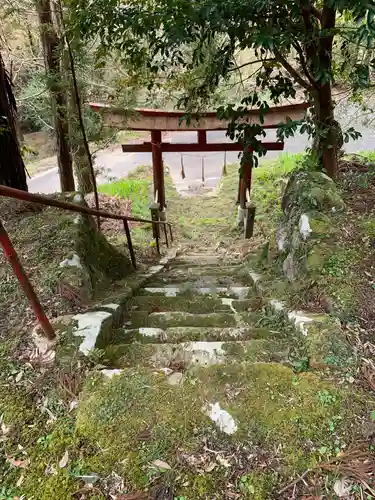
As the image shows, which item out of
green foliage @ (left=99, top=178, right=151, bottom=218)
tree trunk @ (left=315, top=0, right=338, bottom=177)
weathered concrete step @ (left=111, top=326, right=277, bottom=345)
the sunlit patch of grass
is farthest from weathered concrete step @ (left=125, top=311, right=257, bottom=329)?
the sunlit patch of grass

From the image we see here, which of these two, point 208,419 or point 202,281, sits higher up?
point 208,419

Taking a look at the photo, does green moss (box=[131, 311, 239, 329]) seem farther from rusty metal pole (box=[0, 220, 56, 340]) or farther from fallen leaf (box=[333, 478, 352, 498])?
fallen leaf (box=[333, 478, 352, 498])

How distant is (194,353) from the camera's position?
1986mm

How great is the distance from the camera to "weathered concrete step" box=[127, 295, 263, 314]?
3057 millimetres

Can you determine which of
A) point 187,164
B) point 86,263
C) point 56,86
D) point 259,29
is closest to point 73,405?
point 86,263

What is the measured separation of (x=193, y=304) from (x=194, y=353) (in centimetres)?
120

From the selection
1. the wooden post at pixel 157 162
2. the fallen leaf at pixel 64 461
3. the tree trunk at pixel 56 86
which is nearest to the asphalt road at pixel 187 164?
the wooden post at pixel 157 162

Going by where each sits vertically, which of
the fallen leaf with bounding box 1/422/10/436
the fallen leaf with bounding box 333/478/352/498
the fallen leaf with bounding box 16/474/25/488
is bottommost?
the fallen leaf with bounding box 333/478/352/498

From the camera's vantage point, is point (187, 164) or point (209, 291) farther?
point (187, 164)

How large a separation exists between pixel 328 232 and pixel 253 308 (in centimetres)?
89

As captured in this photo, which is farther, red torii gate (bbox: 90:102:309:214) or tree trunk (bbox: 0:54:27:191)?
red torii gate (bbox: 90:102:309:214)

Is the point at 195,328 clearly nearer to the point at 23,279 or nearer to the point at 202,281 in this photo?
the point at 23,279

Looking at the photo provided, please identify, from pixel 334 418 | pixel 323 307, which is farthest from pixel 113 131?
pixel 334 418

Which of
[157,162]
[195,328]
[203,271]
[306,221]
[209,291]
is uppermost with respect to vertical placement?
[306,221]
